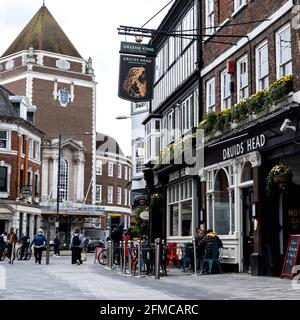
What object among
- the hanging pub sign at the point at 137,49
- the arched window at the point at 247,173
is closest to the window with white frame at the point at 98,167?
the hanging pub sign at the point at 137,49

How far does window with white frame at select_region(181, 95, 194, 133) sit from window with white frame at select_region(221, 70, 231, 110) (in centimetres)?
327

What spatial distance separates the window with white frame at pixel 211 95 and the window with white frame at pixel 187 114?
1.73 meters

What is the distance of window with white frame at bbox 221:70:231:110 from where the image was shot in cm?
2081

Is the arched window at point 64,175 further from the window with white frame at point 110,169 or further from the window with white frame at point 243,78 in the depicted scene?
the window with white frame at point 243,78

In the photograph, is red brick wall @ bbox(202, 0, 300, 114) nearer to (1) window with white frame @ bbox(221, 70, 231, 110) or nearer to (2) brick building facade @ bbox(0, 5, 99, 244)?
(1) window with white frame @ bbox(221, 70, 231, 110)

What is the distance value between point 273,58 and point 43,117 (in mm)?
56572

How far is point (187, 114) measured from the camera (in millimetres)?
25234

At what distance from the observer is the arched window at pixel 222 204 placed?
67.8 feet

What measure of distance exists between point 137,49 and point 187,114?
5563mm

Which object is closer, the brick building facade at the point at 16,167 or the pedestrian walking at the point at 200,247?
the pedestrian walking at the point at 200,247

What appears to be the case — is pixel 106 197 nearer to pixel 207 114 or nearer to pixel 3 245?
pixel 3 245
